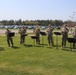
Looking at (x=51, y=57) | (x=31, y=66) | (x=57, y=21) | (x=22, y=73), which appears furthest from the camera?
(x=57, y=21)

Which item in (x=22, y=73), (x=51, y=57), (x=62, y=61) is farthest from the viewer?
(x=51, y=57)

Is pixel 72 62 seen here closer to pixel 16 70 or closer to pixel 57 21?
pixel 16 70

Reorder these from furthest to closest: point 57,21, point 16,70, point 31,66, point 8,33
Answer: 1. point 57,21
2. point 8,33
3. point 31,66
4. point 16,70

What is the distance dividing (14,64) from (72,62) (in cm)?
351

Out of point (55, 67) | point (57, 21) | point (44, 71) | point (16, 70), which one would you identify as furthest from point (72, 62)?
point (57, 21)

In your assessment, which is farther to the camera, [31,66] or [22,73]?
[31,66]

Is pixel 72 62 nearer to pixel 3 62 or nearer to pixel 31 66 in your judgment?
pixel 31 66

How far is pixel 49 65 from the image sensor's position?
48.5 ft

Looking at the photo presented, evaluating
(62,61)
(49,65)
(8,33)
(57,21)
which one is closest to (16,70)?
(49,65)

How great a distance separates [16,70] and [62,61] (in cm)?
363

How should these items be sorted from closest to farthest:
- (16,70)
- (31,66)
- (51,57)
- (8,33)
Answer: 1. (16,70)
2. (31,66)
3. (51,57)
4. (8,33)

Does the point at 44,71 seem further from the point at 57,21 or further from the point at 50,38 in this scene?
the point at 57,21

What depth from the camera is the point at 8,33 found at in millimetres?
23641

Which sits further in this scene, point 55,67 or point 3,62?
point 3,62
